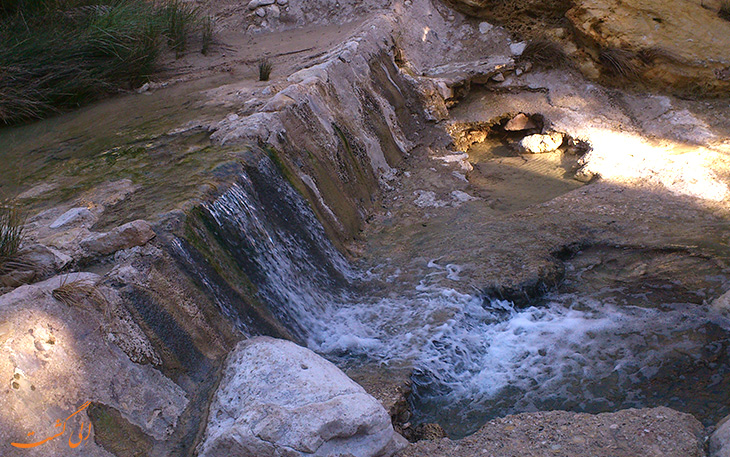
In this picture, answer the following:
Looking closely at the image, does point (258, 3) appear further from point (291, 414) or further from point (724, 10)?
point (291, 414)

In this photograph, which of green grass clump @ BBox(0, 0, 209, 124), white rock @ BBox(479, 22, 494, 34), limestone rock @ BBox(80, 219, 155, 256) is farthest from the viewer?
white rock @ BBox(479, 22, 494, 34)

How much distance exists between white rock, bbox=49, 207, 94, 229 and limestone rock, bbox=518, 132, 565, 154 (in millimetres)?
4154

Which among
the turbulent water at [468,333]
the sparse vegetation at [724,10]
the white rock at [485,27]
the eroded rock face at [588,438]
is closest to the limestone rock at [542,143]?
the white rock at [485,27]

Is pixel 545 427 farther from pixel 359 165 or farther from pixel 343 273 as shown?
pixel 359 165

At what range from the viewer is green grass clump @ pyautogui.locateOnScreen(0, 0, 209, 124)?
15.0 ft

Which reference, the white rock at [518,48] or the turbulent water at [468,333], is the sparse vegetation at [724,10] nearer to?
the white rock at [518,48]

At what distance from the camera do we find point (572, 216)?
4129mm

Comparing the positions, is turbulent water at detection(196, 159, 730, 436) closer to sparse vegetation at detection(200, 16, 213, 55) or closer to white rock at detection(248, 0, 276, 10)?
sparse vegetation at detection(200, 16, 213, 55)

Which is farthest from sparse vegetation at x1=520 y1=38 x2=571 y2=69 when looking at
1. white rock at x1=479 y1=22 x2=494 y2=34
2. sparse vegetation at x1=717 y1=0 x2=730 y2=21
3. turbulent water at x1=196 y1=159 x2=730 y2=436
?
turbulent water at x1=196 y1=159 x2=730 y2=436

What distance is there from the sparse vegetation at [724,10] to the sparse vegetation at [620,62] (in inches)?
43.2

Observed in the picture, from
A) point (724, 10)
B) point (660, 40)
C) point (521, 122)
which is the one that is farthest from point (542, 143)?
point (724, 10)

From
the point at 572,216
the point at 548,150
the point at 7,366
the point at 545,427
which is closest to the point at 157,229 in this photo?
the point at 7,366

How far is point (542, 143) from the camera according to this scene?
221 inches

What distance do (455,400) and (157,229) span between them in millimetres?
1632
